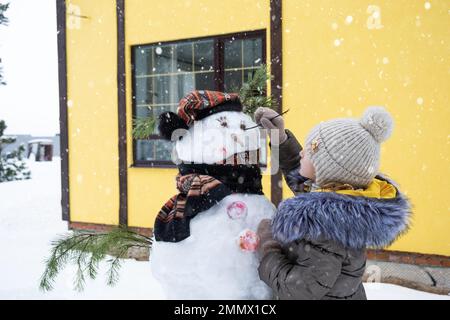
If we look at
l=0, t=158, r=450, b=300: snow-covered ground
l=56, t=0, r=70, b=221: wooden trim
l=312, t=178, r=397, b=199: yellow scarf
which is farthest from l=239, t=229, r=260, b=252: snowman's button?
l=56, t=0, r=70, b=221: wooden trim

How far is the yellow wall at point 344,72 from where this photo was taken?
4.62 metres

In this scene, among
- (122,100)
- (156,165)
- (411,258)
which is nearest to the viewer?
(411,258)

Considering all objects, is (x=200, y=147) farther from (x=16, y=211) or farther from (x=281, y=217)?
(x=16, y=211)

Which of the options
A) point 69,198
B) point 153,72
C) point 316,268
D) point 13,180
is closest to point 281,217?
point 316,268

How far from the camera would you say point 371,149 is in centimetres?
163

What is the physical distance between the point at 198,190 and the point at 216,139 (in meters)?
0.23

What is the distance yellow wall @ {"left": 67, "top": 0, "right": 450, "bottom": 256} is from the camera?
4.62 meters

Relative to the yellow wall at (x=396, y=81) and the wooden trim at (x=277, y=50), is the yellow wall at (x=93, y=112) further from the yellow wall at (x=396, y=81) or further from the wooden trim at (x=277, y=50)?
the yellow wall at (x=396, y=81)

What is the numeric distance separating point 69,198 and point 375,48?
16.4ft

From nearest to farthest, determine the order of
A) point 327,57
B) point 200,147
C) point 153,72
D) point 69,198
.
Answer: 1. point 200,147
2. point 327,57
3. point 153,72
4. point 69,198

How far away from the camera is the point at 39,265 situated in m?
5.68

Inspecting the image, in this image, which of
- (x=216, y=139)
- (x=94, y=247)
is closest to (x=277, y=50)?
(x=94, y=247)

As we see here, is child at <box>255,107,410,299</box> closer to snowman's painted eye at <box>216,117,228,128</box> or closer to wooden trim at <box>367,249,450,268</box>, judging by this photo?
snowman's painted eye at <box>216,117,228,128</box>

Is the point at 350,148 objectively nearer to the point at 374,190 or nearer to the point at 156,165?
the point at 374,190
